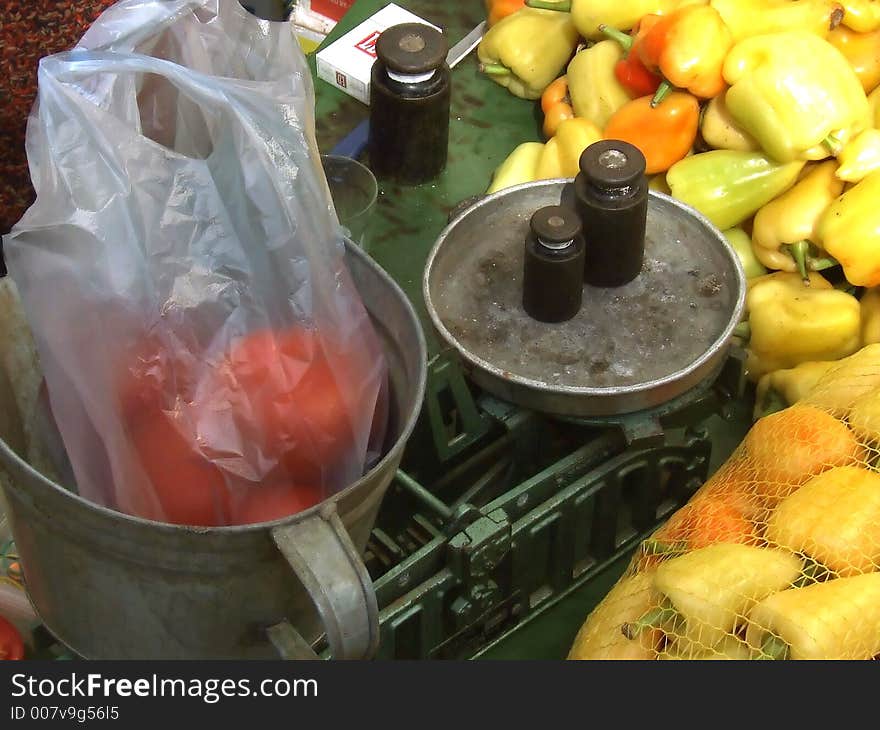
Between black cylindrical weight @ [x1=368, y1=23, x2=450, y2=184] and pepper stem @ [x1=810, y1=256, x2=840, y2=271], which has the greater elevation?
black cylindrical weight @ [x1=368, y1=23, x2=450, y2=184]

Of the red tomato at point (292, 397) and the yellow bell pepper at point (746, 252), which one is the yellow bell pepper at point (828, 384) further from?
the red tomato at point (292, 397)

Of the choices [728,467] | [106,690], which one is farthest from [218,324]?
[728,467]

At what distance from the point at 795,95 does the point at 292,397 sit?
86 centimetres

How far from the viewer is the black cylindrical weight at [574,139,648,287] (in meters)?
1.38

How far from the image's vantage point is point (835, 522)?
1128 mm

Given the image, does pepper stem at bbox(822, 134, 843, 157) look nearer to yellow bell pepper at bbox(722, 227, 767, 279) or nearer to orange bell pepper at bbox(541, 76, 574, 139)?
yellow bell pepper at bbox(722, 227, 767, 279)

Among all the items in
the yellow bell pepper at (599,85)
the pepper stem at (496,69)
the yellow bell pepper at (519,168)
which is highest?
the yellow bell pepper at (599,85)

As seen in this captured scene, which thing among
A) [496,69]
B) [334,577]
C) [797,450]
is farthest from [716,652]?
[496,69]

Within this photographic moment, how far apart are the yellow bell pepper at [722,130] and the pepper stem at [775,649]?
0.82m

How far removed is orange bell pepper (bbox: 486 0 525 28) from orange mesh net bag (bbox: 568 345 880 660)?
945 mm

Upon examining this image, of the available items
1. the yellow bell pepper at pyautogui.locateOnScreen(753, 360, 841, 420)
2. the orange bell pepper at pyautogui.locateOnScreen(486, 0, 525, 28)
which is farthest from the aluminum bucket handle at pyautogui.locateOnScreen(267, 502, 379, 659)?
the orange bell pepper at pyautogui.locateOnScreen(486, 0, 525, 28)

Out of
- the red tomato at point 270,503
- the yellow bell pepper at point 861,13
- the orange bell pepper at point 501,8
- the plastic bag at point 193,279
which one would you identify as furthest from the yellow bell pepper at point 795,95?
the red tomato at point 270,503

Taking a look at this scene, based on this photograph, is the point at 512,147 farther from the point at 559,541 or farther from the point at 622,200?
the point at 559,541

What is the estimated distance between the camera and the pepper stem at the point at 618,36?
176 centimetres
